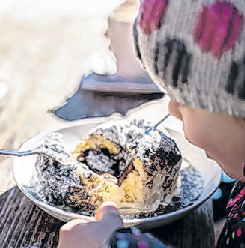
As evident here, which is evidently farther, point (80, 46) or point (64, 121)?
point (80, 46)

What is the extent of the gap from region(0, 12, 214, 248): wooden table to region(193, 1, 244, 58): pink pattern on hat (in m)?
0.31

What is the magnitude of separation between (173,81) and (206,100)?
4cm

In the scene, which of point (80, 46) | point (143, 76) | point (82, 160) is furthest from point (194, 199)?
point (80, 46)

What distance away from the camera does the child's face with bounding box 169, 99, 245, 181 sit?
1.34ft

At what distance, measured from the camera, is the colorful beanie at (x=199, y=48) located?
0.35 metres

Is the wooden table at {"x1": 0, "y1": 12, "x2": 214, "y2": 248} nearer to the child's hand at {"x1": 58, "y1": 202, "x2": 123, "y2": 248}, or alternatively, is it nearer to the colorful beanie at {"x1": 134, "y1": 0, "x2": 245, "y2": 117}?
the child's hand at {"x1": 58, "y1": 202, "x2": 123, "y2": 248}

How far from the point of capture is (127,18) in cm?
98

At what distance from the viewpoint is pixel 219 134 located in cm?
42

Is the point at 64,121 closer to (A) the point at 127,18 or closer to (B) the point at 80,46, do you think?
(A) the point at 127,18

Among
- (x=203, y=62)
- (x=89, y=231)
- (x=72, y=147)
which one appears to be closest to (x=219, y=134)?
(x=203, y=62)

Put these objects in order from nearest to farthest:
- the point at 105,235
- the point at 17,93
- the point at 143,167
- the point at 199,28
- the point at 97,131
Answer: the point at 199,28 → the point at 105,235 → the point at 143,167 → the point at 97,131 → the point at 17,93

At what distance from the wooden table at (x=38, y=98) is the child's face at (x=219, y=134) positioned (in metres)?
0.17

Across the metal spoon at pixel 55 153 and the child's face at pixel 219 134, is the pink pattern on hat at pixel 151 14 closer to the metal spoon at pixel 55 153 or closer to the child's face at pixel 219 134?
the child's face at pixel 219 134

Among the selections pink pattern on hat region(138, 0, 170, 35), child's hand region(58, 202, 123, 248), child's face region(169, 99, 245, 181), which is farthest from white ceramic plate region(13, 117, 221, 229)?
pink pattern on hat region(138, 0, 170, 35)
